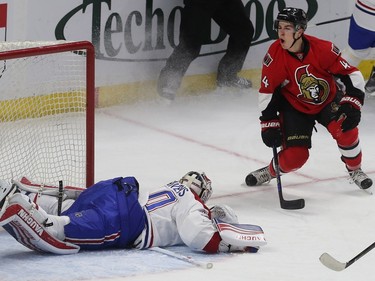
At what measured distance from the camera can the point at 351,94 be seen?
183 inches

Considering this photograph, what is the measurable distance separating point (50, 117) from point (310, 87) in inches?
42.3

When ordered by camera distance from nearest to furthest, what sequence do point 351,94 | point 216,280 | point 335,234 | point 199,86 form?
1. point 216,280
2. point 335,234
3. point 351,94
4. point 199,86

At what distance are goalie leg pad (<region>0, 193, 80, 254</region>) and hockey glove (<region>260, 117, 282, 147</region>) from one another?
1169 mm

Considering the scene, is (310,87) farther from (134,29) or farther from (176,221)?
(134,29)

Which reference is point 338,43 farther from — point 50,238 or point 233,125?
point 50,238

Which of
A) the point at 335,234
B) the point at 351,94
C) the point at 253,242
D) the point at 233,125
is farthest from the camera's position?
the point at 233,125

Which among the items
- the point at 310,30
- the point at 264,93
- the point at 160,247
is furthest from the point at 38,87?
the point at 310,30

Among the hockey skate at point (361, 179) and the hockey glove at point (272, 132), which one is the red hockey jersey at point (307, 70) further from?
the hockey skate at point (361, 179)

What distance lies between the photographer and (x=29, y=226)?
3.65 m

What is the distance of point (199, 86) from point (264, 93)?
194 centimetres

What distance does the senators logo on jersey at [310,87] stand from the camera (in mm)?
4672

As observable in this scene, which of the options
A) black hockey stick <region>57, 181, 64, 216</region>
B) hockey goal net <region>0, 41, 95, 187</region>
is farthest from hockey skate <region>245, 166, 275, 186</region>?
black hockey stick <region>57, 181, 64, 216</region>

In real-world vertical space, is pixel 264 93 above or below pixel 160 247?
above

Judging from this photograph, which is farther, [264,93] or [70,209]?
[264,93]
